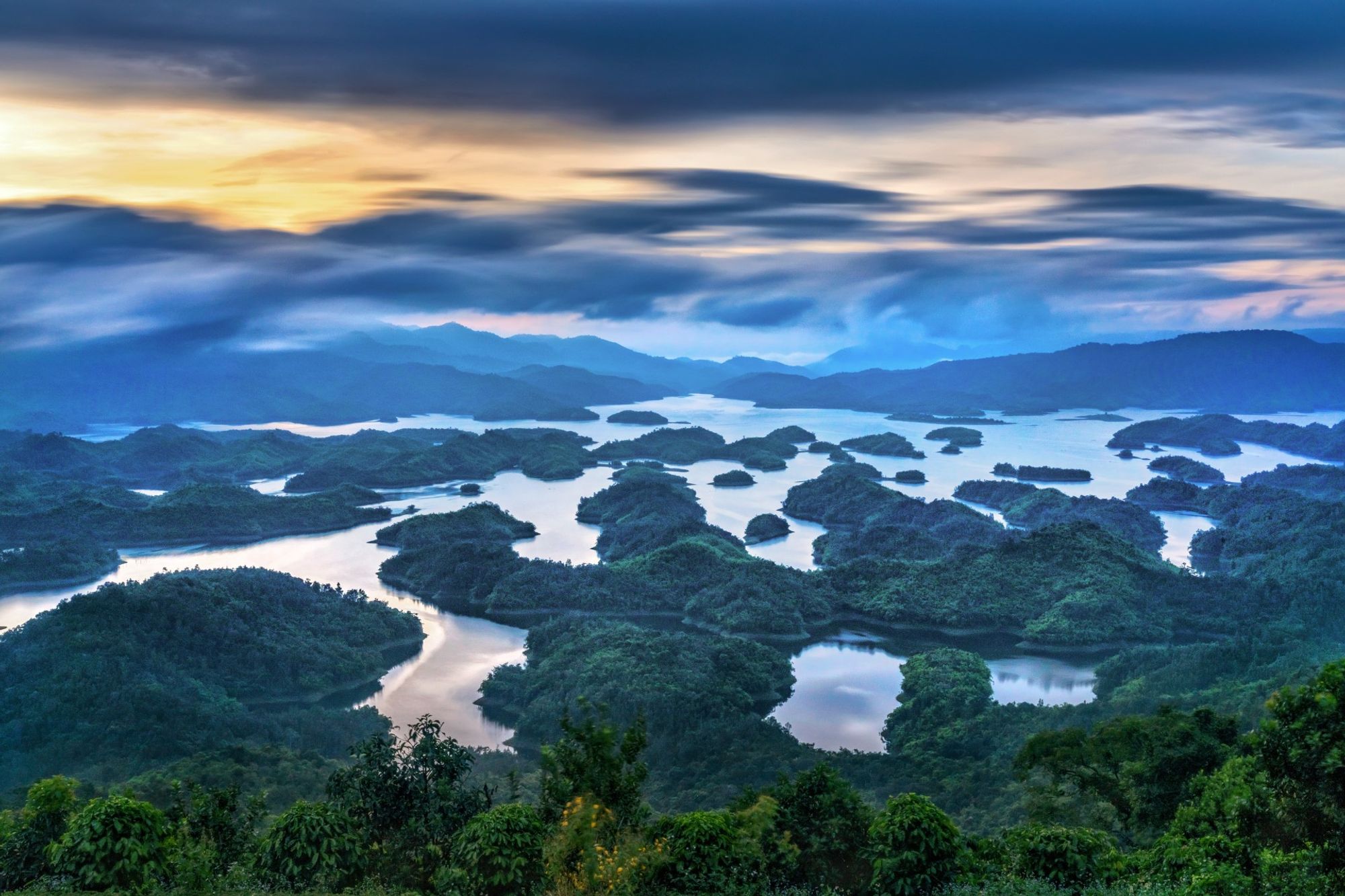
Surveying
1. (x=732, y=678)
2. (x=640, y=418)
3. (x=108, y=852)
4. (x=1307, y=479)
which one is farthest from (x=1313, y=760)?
(x=640, y=418)

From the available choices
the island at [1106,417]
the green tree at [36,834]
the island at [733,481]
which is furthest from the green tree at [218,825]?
the island at [1106,417]

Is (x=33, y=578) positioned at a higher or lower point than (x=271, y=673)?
lower

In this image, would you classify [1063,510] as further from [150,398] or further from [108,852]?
[150,398]

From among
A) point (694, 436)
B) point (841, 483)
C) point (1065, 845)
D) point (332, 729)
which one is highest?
point (1065, 845)

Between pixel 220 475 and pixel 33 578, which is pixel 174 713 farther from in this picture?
pixel 220 475

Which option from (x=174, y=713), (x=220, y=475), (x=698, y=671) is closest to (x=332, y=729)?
(x=174, y=713)

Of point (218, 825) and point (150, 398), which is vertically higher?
point (218, 825)
